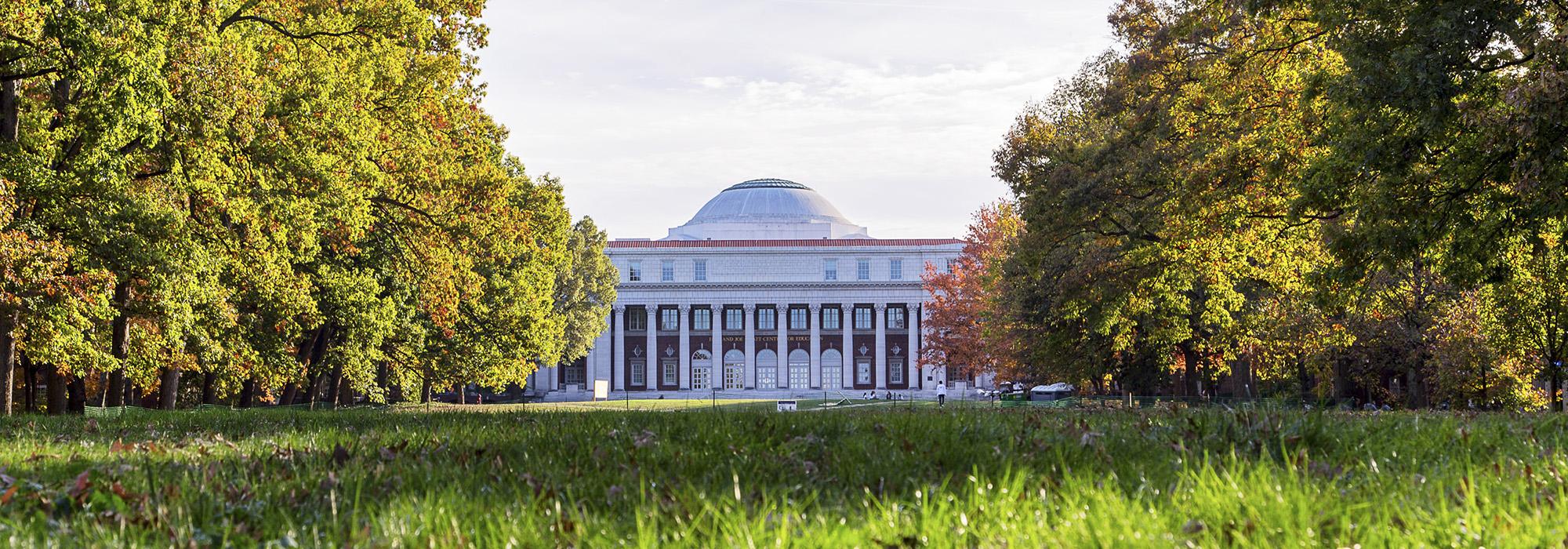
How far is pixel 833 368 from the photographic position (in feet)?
402

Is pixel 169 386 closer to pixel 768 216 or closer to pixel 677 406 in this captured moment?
pixel 677 406

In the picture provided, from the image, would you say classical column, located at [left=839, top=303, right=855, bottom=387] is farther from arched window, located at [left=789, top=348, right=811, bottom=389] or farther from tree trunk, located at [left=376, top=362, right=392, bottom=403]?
tree trunk, located at [left=376, top=362, right=392, bottom=403]

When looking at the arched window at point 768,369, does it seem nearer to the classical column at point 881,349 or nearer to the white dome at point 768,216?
the classical column at point 881,349

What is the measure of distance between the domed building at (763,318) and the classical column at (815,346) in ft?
0.30

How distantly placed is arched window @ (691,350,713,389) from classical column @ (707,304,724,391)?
7cm

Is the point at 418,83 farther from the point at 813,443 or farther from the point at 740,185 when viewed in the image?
the point at 740,185

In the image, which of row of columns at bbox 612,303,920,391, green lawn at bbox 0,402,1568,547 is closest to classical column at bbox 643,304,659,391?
row of columns at bbox 612,303,920,391

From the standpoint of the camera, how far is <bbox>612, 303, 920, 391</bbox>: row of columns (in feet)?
397

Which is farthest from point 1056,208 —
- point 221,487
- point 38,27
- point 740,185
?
point 740,185

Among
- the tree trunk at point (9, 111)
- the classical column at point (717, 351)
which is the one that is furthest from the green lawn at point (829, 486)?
the classical column at point (717, 351)

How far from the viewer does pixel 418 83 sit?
2823cm

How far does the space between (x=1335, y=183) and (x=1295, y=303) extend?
17.8m

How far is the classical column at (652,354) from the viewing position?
401 feet

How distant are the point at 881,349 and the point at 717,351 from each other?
14.6 metres
